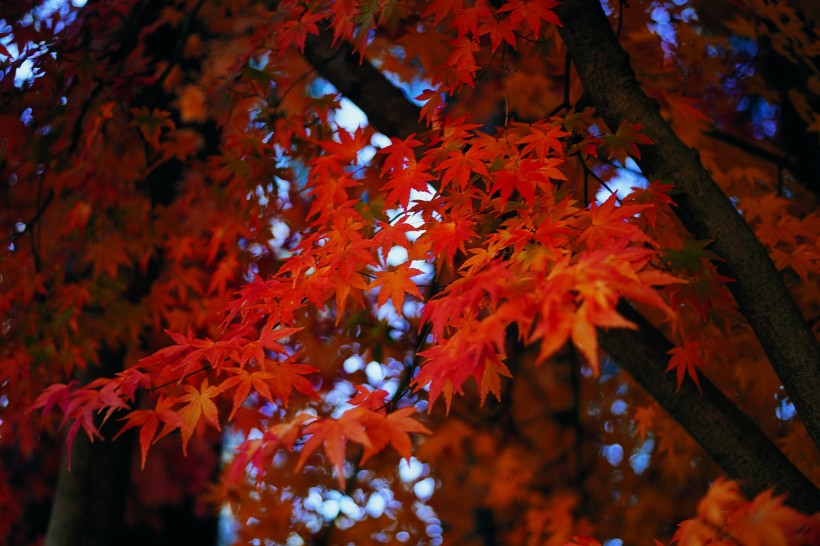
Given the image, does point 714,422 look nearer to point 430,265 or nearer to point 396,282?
point 396,282

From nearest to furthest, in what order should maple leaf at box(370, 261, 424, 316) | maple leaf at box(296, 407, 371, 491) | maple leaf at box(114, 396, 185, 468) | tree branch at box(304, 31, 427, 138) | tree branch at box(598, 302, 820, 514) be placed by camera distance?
maple leaf at box(296, 407, 371, 491) → maple leaf at box(114, 396, 185, 468) → maple leaf at box(370, 261, 424, 316) → tree branch at box(598, 302, 820, 514) → tree branch at box(304, 31, 427, 138)

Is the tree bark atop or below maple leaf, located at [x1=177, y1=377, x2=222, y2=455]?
atop

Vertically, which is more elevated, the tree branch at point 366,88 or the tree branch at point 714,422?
the tree branch at point 366,88

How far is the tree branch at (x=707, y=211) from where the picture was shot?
6.62ft

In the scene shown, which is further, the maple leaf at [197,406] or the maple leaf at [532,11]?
the maple leaf at [532,11]

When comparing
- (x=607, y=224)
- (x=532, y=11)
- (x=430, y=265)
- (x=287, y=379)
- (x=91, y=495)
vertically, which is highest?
(x=430, y=265)

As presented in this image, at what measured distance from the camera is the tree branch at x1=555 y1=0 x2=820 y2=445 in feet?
6.62

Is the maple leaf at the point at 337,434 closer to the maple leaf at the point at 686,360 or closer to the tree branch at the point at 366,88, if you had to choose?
the maple leaf at the point at 686,360

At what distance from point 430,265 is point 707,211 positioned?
231 centimetres

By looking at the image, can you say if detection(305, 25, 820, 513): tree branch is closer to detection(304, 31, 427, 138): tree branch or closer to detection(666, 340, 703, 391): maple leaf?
detection(666, 340, 703, 391): maple leaf

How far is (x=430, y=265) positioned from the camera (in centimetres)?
429

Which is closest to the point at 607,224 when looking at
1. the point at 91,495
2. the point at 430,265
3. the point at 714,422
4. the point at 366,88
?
the point at 714,422

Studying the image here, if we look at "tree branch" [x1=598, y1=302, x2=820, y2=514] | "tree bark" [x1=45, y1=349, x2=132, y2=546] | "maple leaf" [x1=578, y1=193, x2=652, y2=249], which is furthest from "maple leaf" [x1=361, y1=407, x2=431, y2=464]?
"tree bark" [x1=45, y1=349, x2=132, y2=546]

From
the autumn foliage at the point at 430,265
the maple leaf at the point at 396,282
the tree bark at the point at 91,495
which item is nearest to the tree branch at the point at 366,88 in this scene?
the autumn foliage at the point at 430,265
